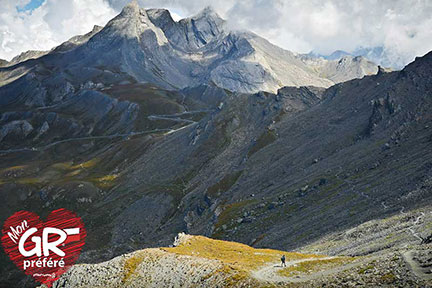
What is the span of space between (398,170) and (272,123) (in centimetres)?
8353

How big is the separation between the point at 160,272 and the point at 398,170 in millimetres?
57435

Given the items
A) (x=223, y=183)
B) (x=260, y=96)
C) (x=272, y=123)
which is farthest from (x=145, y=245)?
(x=260, y=96)

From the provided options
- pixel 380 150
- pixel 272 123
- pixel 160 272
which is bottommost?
pixel 160 272

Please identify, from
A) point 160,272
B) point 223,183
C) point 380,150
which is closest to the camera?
point 160,272

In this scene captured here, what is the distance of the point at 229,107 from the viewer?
7648 inches

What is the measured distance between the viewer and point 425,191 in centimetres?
6581

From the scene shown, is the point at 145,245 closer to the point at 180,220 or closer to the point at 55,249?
the point at 180,220

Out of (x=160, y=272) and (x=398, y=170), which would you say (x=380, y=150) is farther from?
(x=160, y=272)

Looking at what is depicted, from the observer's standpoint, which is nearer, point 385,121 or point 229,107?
point 385,121

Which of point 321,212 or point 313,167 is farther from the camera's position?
point 313,167

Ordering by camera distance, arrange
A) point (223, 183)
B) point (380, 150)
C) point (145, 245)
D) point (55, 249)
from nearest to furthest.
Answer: point (55, 249) → point (380, 150) → point (145, 245) → point (223, 183)

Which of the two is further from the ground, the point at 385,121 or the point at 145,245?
the point at 385,121

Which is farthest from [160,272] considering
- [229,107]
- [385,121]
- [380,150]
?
[229,107]

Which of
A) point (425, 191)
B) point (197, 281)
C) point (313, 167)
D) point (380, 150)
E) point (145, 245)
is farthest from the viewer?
point (145, 245)
